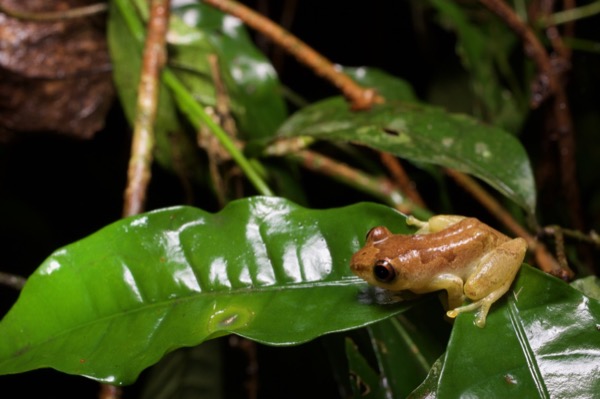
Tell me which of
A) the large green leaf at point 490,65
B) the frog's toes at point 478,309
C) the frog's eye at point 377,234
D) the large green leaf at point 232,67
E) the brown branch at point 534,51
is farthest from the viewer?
the large green leaf at point 490,65

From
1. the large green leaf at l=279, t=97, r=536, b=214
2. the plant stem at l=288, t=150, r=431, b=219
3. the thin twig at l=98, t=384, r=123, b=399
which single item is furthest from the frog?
the plant stem at l=288, t=150, r=431, b=219

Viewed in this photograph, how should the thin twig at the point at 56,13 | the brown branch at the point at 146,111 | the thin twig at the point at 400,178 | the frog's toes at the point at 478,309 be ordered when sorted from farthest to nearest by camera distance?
the thin twig at the point at 400,178, the thin twig at the point at 56,13, the brown branch at the point at 146,111, the frog's toes at the point at 478,309

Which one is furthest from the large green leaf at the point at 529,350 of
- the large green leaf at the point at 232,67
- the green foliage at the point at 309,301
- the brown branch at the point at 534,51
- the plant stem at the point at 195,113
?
the brown branch at the point at 534,51

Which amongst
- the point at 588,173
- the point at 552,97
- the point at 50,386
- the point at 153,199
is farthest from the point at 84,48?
the point at 588,173

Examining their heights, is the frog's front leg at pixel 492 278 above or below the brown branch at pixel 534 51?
below

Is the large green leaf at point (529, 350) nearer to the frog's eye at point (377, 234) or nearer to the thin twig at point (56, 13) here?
the frog's eye at point (377, 234)

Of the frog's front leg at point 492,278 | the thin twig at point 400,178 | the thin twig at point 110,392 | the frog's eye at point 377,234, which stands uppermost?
the frog's eye at point 377,234

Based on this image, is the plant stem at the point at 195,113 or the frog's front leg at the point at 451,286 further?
the plant stem at the point at 195,113
